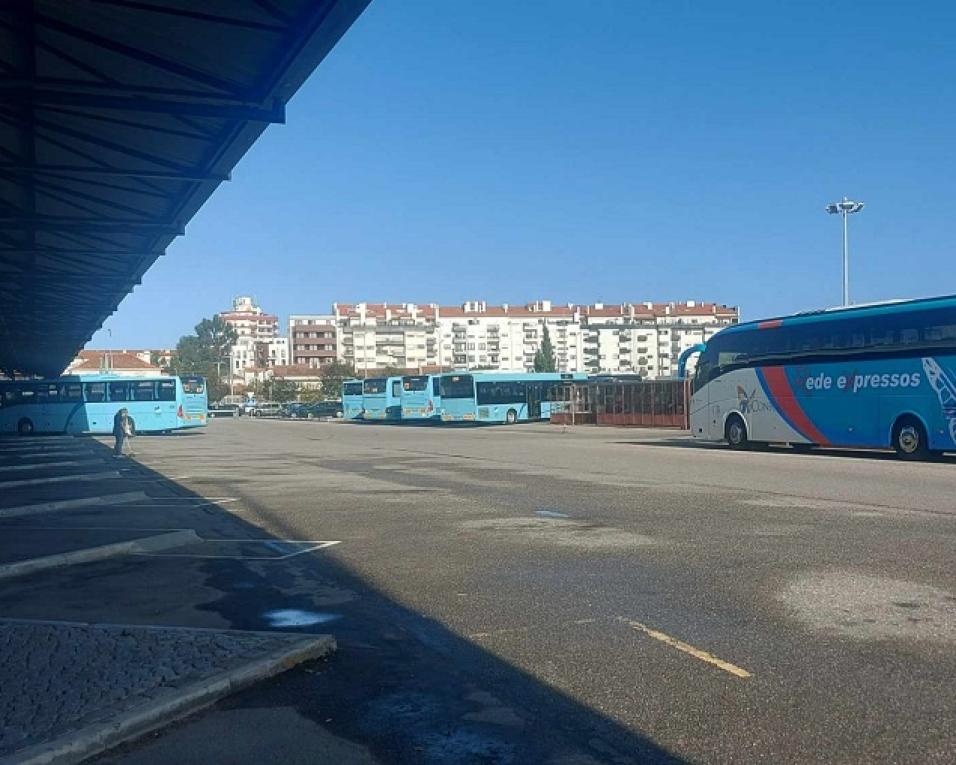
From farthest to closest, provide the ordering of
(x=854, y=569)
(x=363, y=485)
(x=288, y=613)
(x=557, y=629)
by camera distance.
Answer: (x=363, y=485) → (x=854, y=569) → (x=288, y=613) → (x=557, y=629)

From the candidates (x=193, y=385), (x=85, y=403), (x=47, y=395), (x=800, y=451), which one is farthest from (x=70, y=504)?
(x=193, y=385)

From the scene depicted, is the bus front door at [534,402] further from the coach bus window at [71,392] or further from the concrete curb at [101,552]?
the concrete curb at [101,552]

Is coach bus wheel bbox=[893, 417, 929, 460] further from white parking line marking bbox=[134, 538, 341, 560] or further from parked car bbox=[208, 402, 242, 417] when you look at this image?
parked car bbox=[208, 402, 242, 417]

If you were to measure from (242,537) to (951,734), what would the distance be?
9302 millimetres

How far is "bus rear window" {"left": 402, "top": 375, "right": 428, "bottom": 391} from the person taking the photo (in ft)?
193

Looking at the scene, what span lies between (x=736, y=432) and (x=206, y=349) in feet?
420

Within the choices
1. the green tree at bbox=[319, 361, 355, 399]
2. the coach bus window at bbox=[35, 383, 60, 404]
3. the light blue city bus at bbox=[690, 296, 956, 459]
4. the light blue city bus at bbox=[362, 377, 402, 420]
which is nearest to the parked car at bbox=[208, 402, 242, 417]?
the green tree at bbox=[319, 361, 355, 399]

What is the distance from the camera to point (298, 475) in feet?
73.2

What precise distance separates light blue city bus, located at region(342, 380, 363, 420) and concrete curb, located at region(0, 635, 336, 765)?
2518 inches

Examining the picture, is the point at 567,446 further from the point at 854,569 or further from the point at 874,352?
the point at 854,569

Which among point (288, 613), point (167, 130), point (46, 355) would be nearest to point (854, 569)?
point (288, 613)

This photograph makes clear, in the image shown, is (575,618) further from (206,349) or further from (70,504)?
(206,349)

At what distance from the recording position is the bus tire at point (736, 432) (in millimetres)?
28672

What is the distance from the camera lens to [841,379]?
974 inches
